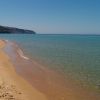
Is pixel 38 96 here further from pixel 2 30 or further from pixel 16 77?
pixel 2 30

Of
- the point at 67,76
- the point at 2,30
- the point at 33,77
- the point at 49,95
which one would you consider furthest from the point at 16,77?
the point at 2,30

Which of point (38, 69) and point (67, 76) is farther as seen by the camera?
point (38, 69)

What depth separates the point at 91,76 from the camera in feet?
46.4

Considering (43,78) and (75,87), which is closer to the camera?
(75,87)

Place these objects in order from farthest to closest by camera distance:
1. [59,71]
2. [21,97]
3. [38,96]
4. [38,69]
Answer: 1. [38,69]
2. [59,71]
3. [38,96]
4. [21,97]

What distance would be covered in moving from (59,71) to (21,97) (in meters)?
6.80

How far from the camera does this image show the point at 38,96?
9938 millimetres

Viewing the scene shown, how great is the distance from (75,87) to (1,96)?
4449 mm

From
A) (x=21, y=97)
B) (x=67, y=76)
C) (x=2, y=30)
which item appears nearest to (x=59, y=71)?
(x=67, y=76)

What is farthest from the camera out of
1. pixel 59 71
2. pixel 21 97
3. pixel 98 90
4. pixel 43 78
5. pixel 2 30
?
pixel 2 30

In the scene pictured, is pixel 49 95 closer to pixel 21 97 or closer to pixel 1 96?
pixel 21 97

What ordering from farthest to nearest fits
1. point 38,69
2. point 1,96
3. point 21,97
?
point 38,69, point 21,97, point 1,96

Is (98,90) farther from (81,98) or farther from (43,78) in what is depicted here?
(43,78)

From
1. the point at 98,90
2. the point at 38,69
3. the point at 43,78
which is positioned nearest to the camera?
the point at 98,90
